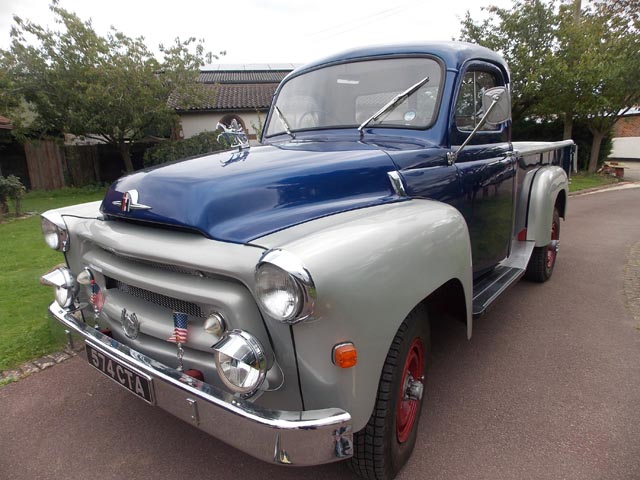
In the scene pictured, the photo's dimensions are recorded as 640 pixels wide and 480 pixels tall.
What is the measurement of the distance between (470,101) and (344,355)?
2062 mm

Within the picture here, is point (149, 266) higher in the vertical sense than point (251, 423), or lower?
higher

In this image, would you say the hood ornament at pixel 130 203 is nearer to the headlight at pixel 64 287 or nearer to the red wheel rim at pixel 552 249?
the headlight at pixel 64 287

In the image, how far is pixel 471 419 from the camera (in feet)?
7.55

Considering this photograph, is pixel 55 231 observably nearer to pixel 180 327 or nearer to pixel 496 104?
pixel 180 327

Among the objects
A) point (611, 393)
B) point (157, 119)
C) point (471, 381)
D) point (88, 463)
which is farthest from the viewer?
point (157, 119)

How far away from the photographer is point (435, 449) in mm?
2080

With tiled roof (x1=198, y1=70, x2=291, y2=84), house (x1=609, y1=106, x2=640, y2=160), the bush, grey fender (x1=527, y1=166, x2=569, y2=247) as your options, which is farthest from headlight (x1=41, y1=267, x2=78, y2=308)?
house (x1=609, y1=106, x2=640, y2=160)

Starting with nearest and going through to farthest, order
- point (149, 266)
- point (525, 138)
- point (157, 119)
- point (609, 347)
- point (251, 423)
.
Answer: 1. point (251, 423)
2. point (149, 266)
3. point (609, 347)
4. point (157, 119)
5. point (525, 138)

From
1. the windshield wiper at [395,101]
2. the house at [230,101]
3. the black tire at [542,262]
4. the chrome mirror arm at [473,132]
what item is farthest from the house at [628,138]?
the windshield wiper at [395,101]

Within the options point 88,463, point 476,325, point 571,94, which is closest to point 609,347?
point 476,325

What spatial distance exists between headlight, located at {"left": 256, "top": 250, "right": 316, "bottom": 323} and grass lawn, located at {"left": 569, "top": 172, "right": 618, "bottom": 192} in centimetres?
1221

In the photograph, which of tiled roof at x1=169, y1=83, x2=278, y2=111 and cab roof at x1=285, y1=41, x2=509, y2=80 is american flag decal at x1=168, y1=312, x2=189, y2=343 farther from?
tiled roof at x1=169, y1=83, x2=278, y2=111

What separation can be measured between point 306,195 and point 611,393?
6.98 feet

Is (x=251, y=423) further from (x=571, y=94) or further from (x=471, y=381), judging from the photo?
(x=571, y=94)
